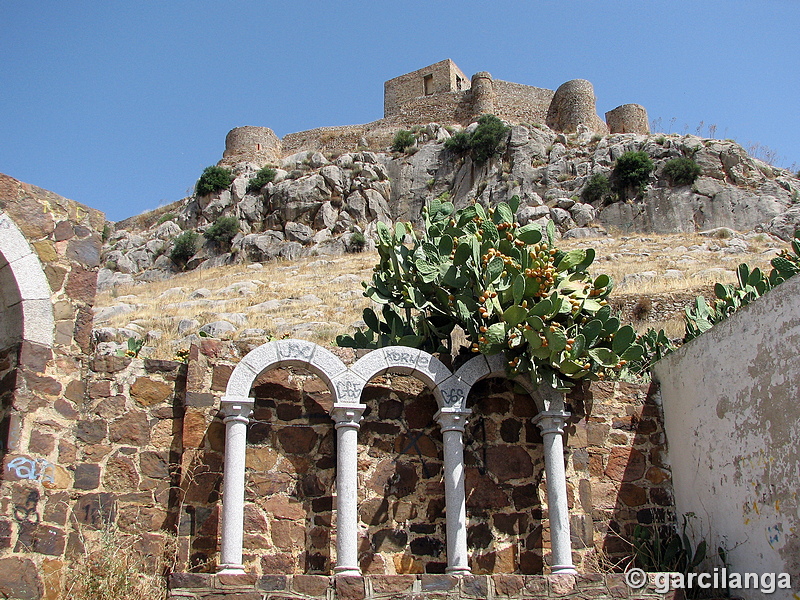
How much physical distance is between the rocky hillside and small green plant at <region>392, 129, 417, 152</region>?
0.43 m

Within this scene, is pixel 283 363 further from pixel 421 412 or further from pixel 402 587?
pixel 402 587

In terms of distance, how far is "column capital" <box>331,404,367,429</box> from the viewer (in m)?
8.38

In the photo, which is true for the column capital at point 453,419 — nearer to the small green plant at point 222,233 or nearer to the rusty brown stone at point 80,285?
the rusty brown stone at point 80,285

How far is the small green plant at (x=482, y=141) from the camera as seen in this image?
43.3 m

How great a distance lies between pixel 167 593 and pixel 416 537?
9.15 ft

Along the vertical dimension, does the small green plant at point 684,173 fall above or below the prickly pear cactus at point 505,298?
above

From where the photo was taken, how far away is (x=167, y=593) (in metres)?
7.29

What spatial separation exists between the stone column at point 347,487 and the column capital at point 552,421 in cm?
218

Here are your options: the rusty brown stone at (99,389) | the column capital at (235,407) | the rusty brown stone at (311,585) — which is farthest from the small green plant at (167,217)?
the rusty brown stone at (311,585)

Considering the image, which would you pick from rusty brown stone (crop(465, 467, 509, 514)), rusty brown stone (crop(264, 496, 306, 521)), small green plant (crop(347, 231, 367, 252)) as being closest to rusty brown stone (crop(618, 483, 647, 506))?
rusty brown stone (crop(465, 467, 509, 514))

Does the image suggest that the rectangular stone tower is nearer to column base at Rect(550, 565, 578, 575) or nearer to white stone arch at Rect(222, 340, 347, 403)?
white stone arch at Rect(222, 340, 347, 403)

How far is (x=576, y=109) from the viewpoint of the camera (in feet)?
157

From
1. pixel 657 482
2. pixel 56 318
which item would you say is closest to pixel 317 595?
pixel 56 318

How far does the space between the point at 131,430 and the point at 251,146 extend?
42.9m
